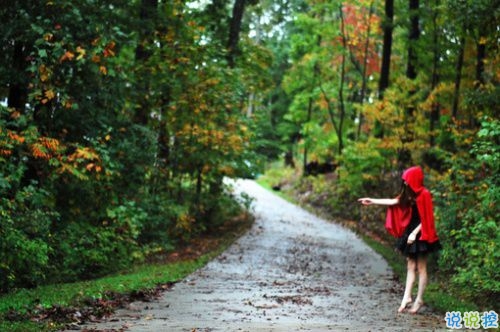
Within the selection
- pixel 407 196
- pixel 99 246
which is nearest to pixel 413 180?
pixel 407 196

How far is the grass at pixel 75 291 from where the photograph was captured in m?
6.56

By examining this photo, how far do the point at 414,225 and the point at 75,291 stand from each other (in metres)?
4.94

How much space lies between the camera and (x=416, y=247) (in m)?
8.38

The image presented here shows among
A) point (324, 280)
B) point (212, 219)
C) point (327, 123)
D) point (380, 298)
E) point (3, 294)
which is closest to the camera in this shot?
point (3, 294)

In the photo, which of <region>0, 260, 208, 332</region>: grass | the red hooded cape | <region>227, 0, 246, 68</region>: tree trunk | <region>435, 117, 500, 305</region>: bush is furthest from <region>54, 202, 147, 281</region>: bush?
<region>227, 0, 246, 68</region>: tree trunk

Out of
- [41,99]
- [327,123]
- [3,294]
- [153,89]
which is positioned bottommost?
[3,294]

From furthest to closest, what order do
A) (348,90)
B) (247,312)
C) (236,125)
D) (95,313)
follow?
(348,90), (236,125), (247,312), (95,313)

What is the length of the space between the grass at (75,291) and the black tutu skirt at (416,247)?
4.17m

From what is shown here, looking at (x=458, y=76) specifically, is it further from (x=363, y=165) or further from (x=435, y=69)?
(x=363, y=165)

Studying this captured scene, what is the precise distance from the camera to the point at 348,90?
34.2 m

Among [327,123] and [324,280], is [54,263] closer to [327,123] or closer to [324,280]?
[324,280]

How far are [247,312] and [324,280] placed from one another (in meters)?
4.66

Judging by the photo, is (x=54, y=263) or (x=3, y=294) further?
(x=54, y=263)

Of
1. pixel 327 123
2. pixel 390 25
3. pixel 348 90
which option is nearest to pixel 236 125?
pixel 390 25
